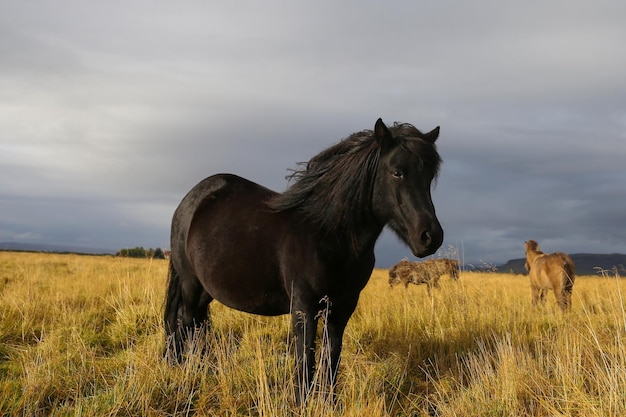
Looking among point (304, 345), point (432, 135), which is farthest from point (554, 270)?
point (304, 345)

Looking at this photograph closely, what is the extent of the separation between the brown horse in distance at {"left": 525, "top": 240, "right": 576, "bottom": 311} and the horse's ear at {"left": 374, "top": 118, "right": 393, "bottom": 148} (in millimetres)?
7681

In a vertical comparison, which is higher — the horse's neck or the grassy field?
the horse's neck

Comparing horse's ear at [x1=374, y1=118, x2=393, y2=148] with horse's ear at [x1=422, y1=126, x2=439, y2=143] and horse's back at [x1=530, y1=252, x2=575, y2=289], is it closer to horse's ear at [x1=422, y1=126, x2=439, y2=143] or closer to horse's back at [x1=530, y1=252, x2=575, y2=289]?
horse's ear at [x1=422, y1=126, x2=439, y2=143]

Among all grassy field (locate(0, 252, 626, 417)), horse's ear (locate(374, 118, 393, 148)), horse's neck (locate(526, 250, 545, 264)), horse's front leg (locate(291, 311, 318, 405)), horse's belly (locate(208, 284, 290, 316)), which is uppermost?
horse's ear (locate(374, 118, 393, 148))

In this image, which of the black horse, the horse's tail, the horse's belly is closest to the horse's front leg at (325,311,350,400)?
the black horse

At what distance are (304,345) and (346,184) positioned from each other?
4.41 ft

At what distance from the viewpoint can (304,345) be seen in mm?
4105

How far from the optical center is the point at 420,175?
152 inches

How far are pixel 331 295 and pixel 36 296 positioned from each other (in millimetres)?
7031

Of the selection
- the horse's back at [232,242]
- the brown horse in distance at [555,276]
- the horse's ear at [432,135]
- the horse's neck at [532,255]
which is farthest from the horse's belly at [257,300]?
the horse's neck at [532,255]

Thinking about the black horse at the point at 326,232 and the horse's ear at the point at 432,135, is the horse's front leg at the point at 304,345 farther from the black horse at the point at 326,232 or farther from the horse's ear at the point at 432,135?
the horse's ear at the point at 432,135

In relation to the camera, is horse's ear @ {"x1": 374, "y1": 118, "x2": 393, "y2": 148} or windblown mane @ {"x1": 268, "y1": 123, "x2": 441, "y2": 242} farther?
windblown mane @ {"x1": 268, "y1": 123, "x2": 441, "y2": 242}

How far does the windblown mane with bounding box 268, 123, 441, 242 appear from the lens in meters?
4.12

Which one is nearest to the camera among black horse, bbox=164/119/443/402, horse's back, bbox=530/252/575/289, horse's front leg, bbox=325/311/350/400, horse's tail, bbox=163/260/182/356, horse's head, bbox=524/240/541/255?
black horse, bbox=164/119/443/402
